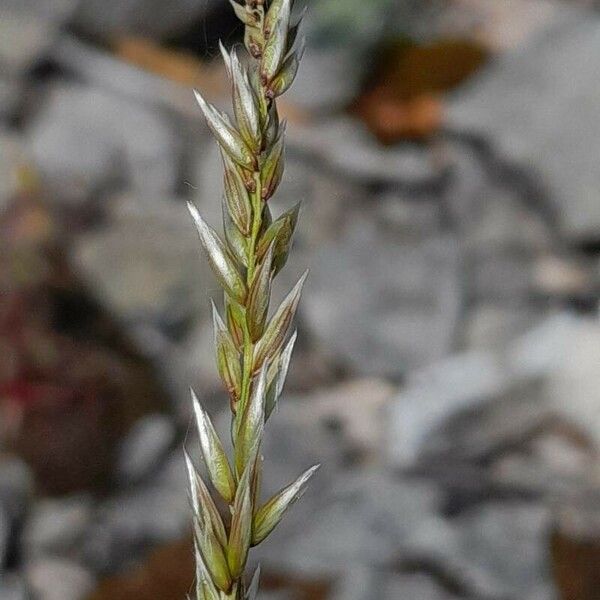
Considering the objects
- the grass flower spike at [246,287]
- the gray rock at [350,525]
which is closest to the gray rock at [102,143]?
the gray rock at [350,525]

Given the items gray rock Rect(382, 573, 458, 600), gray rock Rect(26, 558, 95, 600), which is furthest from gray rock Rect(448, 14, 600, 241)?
gray rock Rect(26, 558, 95, 600)

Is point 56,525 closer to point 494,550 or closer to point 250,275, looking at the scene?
point 494,550

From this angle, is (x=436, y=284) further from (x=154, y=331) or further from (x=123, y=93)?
(x=123, y=93)

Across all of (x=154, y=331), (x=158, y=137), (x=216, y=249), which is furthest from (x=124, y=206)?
(x=216, y=249)

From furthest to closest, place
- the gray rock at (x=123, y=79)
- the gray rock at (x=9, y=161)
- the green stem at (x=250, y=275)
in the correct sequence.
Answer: the gray rock at (x=123, y=79)
the gray rock at (x=9, y=161)
the green stem at (x=250, y=275)

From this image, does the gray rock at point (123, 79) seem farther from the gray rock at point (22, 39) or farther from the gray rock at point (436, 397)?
the gray rock at point (436, 397)

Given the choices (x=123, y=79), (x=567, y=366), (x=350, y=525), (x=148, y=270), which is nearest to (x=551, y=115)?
(x=567, y=366)
